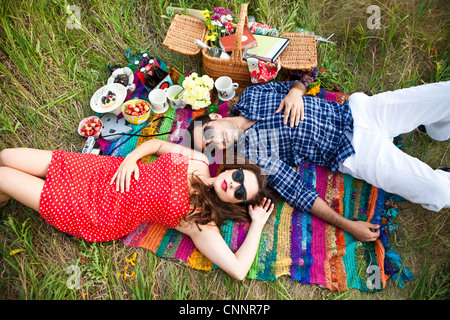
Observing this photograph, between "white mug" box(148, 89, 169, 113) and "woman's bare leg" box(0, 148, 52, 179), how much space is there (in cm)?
140

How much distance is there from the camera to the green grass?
105 inches

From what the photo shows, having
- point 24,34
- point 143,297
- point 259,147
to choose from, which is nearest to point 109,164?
point 143,297

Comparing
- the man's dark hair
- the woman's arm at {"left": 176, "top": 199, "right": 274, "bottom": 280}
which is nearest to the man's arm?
the woman's arm at {"left": 176, "top": 199, "right": 274, "bottom": 280}

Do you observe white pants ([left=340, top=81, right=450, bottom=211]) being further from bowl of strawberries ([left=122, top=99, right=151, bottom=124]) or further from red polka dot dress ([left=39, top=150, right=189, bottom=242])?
bowl of strawberries ([left=122, top=99, right=151, bottom=124])

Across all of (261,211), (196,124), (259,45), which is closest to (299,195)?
(261,211)

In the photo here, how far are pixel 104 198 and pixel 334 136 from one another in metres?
2.46

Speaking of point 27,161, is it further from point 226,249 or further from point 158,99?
point 226,249

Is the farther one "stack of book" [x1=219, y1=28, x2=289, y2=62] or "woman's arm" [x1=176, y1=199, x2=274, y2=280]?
"stack of book" [x1=219, y1=28, x2=289, y2=62]

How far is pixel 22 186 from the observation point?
247 centimetres

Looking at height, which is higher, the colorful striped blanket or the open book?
the open book

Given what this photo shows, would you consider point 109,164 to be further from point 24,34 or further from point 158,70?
point 24,34

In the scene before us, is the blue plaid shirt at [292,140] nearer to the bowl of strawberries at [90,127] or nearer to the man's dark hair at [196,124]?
the man's dark hair at [196,124]

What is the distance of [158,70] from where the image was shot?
3727 mm
